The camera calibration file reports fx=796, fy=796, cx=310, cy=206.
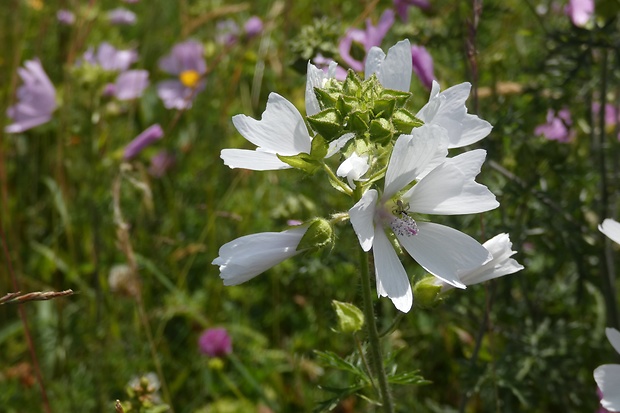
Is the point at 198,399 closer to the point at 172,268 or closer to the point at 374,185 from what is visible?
the point at 172,268

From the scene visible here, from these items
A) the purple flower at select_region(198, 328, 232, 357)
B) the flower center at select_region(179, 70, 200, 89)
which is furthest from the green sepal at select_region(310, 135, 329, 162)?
the flower center at select_region(179, 70, 200, 89)

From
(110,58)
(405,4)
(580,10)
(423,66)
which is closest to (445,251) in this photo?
(423,66)

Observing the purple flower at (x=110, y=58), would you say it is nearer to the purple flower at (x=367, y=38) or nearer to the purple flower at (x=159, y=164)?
the purple flower at (x=159, y=164)

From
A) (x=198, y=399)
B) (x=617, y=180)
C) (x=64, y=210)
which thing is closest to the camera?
(x=617, y=180)

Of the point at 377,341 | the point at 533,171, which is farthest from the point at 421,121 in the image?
the point at 533,171

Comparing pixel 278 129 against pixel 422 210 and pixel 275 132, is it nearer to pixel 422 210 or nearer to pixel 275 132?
pixel 275 132

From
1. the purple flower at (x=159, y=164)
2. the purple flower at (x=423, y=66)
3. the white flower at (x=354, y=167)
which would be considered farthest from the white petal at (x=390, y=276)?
the purple flower at (x=159, y=164)

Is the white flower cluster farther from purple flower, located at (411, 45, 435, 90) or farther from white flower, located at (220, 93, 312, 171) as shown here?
purple flower, located at (411, 45, 435, 90)

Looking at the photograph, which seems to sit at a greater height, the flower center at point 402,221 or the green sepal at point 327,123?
the green sepal at point 327,123
